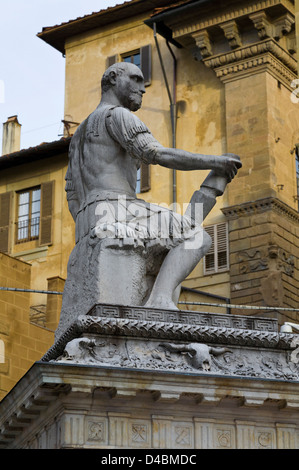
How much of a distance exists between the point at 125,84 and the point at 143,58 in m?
23.8

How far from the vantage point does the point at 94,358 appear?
40.0 ft

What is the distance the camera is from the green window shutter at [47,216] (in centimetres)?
3872

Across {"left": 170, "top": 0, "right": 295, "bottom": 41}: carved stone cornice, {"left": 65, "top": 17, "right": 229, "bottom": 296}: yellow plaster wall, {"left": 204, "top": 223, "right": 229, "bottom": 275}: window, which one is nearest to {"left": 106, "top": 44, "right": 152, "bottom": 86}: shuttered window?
{"left": 65, "top": 17, "right": 229, "bottom": 296}: yellow plaster wall

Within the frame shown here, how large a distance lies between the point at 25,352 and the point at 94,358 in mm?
16251

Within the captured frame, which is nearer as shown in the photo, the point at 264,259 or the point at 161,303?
the point at 161,303

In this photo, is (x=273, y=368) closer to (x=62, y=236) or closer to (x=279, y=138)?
(x=279, y=138)

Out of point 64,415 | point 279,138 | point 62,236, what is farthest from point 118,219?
point 62,236

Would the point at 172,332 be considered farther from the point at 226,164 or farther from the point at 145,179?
the point at 145,179

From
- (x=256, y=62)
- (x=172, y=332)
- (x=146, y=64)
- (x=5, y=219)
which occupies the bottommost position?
(x=172, y=332)

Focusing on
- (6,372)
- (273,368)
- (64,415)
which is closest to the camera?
(64,415)

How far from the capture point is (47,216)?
A: 1529 inches

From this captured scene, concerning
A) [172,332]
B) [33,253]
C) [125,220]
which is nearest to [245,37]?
[33,253]

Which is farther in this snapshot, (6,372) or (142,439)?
(6,372)

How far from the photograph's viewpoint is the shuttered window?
37.5 m
